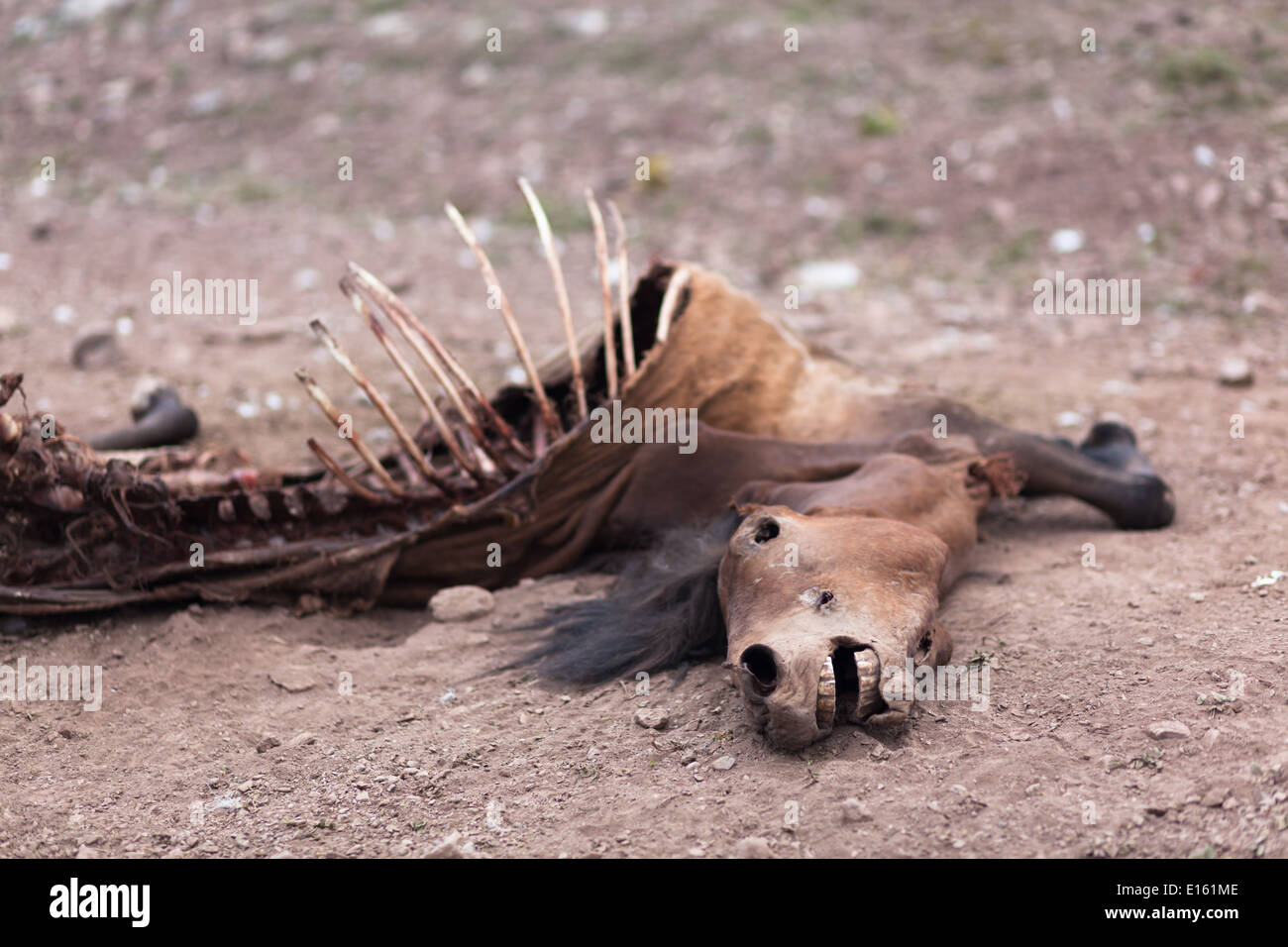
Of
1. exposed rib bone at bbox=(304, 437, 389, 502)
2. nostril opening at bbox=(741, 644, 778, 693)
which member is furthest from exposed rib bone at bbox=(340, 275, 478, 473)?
nostril opening at bbox=(741, 644, 778, 693)

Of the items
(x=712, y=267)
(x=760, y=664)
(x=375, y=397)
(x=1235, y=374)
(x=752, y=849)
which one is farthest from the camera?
(x=712, y=267)

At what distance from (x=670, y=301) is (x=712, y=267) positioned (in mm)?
2797

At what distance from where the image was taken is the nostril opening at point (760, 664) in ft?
7.46

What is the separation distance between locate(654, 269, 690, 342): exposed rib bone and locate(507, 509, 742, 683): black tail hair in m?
0.68

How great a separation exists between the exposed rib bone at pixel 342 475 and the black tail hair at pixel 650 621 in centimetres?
60

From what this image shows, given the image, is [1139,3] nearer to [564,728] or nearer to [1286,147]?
[1286,147]

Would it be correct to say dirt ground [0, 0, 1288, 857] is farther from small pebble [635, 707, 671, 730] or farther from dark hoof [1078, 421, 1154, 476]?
dark hoof [1078, 421, 1154, 476]

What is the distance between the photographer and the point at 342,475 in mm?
3154

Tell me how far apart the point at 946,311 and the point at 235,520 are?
3689mm

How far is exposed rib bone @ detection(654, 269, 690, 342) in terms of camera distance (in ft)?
11.5

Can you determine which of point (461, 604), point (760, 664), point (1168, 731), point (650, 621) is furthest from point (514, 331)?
point (1168, 731)

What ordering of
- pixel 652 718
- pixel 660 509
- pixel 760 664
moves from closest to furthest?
1. pixel 760 664
2. pixel 652 718
3. pixel 660 509

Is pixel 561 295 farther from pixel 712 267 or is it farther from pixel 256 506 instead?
pixel 712 267

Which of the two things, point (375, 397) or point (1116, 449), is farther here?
point (1116, 449)
